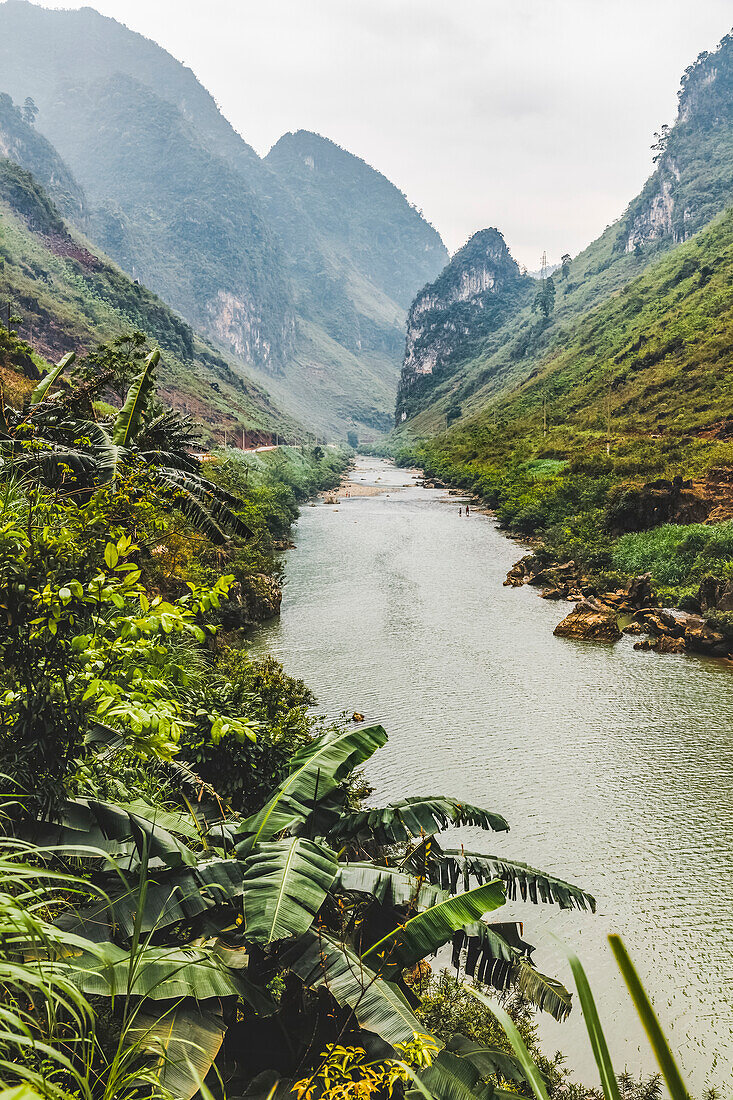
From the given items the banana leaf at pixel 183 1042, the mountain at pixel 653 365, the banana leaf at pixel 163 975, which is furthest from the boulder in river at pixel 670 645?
the mountain at pixel 653 365

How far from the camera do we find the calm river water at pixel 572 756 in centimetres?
746

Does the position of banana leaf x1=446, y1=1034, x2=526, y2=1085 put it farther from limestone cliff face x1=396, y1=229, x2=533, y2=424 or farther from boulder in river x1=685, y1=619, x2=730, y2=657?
limestone cliff face x1=396, y1=229, x2=533, y2=424

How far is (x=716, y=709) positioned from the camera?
1459 cm

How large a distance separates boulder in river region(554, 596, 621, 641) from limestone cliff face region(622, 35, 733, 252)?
105216 millimetres

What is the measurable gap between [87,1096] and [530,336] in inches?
5117

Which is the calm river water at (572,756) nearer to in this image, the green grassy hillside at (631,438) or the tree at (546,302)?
the green grassy hillside at (631,438)

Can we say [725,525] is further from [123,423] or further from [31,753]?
[31,753]

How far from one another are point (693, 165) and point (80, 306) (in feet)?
357

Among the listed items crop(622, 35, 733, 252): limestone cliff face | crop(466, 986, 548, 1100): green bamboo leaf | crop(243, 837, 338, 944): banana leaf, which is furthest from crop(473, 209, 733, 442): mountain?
crop(466, 986, 548, 1100): green bamboo leaf

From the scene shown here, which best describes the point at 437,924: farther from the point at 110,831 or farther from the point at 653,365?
the point at 653,365

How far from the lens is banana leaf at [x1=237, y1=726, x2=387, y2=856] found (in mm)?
5340

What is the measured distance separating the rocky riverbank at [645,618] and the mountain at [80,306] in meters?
49.2

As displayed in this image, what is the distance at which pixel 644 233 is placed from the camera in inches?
4557

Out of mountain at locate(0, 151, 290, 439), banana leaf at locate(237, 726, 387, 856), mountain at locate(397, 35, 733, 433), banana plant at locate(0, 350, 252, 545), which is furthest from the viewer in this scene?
mountain at locate(397, 35, 733, 433)
